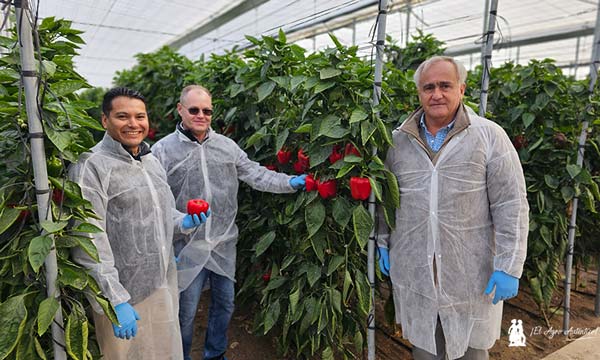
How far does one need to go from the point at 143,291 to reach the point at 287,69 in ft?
4.64

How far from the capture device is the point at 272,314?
2123 mm

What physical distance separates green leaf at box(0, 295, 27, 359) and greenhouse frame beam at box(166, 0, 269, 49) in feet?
16.8

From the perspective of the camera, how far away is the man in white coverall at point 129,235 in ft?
4.85

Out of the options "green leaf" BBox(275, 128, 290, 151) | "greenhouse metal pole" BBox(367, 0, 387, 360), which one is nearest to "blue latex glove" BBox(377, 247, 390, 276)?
"greenhouse metal pole" BBox(367, 0, 387, 360)

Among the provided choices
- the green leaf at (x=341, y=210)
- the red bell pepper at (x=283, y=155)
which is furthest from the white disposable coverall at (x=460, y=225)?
the red bell pepper at (x=283, y=155)

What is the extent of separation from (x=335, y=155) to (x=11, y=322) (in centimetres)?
139

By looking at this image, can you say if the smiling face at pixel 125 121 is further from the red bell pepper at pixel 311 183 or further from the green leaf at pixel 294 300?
the green leaf at pixel 294 300

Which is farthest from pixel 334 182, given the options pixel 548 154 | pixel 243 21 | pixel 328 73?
pixel 243 21

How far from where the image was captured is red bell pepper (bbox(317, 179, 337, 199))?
183 cm

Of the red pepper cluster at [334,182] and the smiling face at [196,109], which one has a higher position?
the smiling face at [196,109]

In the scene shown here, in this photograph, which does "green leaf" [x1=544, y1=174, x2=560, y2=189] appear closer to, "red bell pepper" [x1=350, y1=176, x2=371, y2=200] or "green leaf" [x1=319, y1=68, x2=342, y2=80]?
"red bell pepper" [x1=350, y1=176, x2=371, y2=200]

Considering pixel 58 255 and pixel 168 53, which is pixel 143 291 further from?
pixel 168 53

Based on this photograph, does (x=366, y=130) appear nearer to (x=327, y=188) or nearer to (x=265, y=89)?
(x=327, y=188)

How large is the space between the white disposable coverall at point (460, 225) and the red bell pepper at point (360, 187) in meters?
0.16
